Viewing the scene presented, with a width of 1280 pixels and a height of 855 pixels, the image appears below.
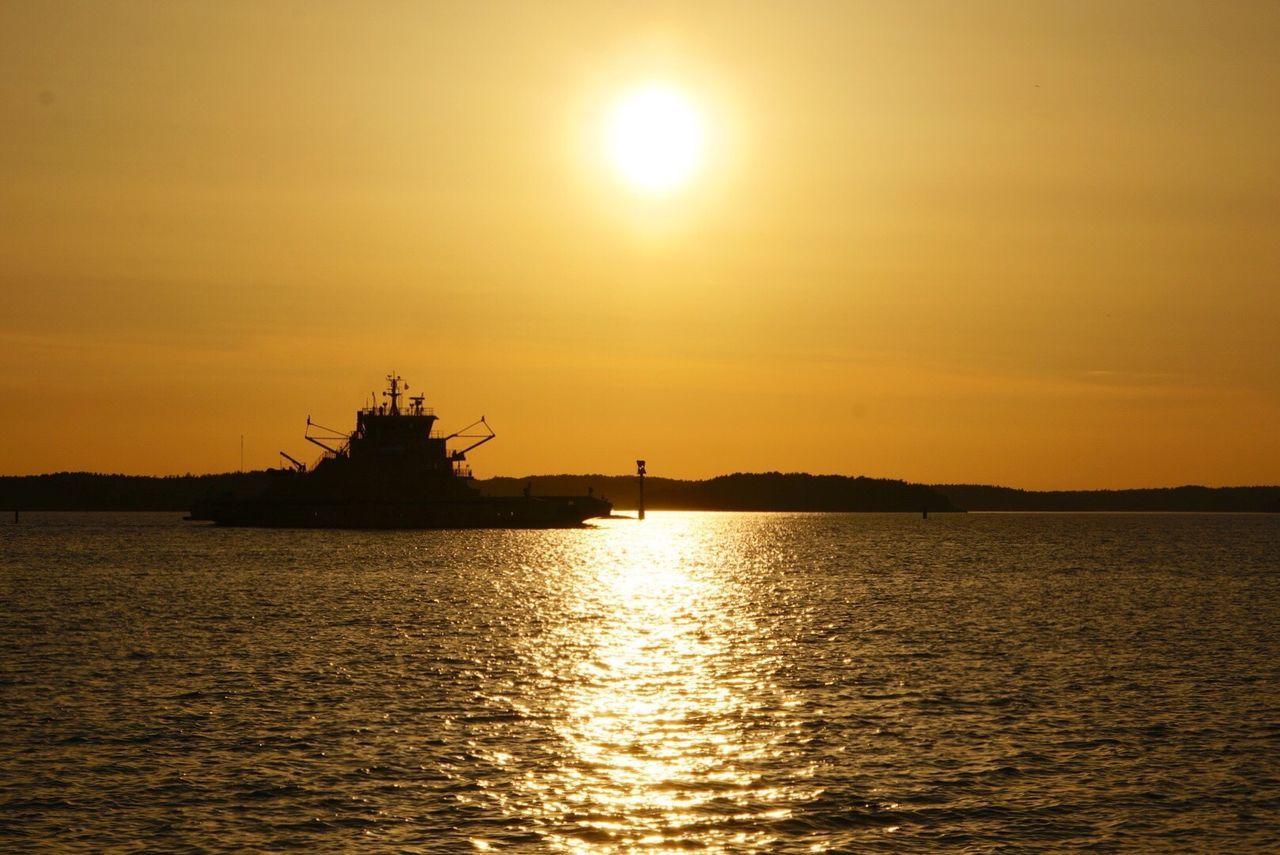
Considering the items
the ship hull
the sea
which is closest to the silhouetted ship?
the ship hull

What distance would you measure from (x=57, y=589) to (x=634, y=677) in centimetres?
5588

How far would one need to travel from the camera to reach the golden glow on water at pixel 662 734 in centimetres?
2698

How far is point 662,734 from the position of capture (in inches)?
1432

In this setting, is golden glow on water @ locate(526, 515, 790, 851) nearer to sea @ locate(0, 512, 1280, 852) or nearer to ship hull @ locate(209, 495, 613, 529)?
sea @ locate(0, 512, 1280, 852)

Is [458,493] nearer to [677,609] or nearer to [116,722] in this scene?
[677,609]

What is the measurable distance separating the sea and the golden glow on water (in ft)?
0.42

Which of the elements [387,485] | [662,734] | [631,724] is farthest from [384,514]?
[662,734]

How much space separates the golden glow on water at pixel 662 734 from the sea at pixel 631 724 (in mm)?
128

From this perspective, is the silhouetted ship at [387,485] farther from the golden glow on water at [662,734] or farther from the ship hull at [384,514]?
the golden glow on water at [662,734]

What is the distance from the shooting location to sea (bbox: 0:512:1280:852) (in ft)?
88.4

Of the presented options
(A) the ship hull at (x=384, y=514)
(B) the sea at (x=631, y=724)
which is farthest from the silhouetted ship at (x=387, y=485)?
(B) the sea at (x=631, y=724)

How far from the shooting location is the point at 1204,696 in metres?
44.5

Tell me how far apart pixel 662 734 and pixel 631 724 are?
6.28 feet

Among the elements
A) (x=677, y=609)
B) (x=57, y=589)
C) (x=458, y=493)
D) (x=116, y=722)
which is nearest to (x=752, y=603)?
(x=677, y=609)
